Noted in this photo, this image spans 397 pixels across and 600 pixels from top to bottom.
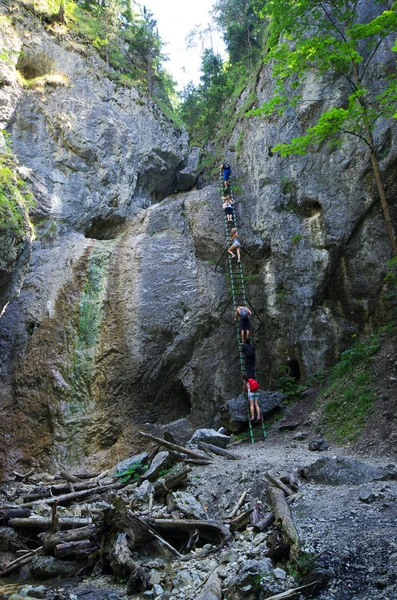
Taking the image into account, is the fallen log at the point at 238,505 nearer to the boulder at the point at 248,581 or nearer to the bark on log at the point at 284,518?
the bark on log at the point at 284,518

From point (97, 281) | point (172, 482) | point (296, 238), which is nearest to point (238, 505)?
point (172, 482)

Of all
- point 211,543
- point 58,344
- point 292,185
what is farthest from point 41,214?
point 211,543

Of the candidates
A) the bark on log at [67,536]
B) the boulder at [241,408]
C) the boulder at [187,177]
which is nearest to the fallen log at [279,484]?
the bark on log at [67,536]

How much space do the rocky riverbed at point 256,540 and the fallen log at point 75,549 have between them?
0.23 meters

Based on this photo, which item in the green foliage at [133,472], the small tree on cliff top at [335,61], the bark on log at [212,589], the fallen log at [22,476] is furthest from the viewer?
the fallen log at [22,476]

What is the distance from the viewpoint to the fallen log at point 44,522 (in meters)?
6.71

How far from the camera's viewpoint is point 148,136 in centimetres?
2120

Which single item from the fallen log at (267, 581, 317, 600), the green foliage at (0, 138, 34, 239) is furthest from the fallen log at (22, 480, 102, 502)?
the fallen log at (267, 581, 317, 600)

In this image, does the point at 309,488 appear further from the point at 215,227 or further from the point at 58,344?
the point at 215,227

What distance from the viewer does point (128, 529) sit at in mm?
5703

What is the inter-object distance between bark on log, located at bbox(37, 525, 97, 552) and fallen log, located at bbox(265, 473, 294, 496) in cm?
272

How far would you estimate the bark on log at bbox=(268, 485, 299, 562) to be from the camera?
14.0ft

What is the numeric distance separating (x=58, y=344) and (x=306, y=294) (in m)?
8.46

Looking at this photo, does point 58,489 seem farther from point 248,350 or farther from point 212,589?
point 248,350
